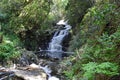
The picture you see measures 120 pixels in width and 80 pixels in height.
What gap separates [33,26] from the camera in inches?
711

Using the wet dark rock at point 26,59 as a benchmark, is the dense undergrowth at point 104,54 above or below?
below

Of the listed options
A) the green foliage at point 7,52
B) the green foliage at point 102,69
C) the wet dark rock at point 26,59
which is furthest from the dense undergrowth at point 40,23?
the green foliage at point 102,69

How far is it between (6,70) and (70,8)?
7.50m

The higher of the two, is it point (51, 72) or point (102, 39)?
point (51, 72)

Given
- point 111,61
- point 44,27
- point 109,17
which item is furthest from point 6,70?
point 44,27

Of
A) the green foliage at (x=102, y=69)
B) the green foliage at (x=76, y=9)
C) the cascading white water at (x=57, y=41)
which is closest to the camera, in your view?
the green foliage at (x=102, y=69)

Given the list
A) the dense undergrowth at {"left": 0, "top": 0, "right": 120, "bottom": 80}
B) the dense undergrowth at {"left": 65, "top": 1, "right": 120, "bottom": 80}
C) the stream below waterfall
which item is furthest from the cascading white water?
the dense undergrowth at {"left": 65, "top": 1, "right": 120, "bottom": 80}

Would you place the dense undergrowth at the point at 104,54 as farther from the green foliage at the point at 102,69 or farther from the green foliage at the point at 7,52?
the green foliage at the point at 7,52

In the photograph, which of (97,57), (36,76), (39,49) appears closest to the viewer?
(97,57)

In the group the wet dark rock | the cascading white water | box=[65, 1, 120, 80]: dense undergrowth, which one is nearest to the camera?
box=[65, 1, 120, 80]: dense undergrowth

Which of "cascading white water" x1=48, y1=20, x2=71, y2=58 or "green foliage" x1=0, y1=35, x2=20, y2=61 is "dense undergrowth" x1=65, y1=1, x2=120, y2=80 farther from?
"cascading white water" x1=48, y1=20, x2=71, y2=58

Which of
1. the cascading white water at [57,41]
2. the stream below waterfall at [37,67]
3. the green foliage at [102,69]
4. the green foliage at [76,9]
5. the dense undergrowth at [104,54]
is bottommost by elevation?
the green foliage at [102,69]

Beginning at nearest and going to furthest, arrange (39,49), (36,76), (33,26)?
(36,76) < (33,26) < (39,49)

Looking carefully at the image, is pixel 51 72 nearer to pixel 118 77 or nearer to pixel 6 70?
pixel 6 70
